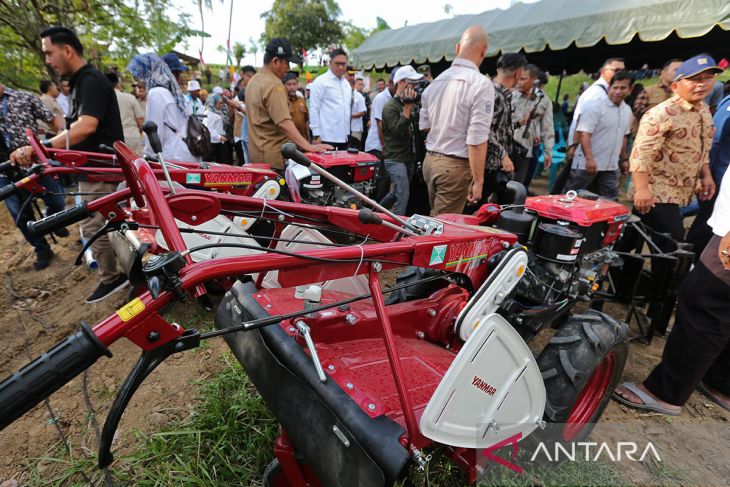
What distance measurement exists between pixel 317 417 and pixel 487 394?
2.00ft

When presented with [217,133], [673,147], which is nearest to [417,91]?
[673,147]

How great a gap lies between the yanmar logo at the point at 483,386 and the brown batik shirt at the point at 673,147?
2611 mm

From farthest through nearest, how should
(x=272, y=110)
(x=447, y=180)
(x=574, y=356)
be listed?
1. (x=272, y=110)
2. (x=447, y=180)
3. (x=574, y=356)

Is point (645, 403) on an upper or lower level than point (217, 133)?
lower

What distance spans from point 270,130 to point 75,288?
2.50 meters

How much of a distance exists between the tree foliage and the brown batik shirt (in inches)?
303

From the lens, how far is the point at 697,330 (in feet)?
7.59

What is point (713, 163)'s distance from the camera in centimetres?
369

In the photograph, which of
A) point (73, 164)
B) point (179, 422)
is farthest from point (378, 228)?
point (73, 164)

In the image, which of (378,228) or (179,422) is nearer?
(378,228)

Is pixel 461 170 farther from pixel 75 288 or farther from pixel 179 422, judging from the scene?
pixel 75 288

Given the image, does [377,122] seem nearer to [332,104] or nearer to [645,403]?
[332,104]

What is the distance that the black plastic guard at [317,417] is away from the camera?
1.23 m

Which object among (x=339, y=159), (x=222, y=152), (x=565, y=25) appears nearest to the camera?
(x=339, y=159)
